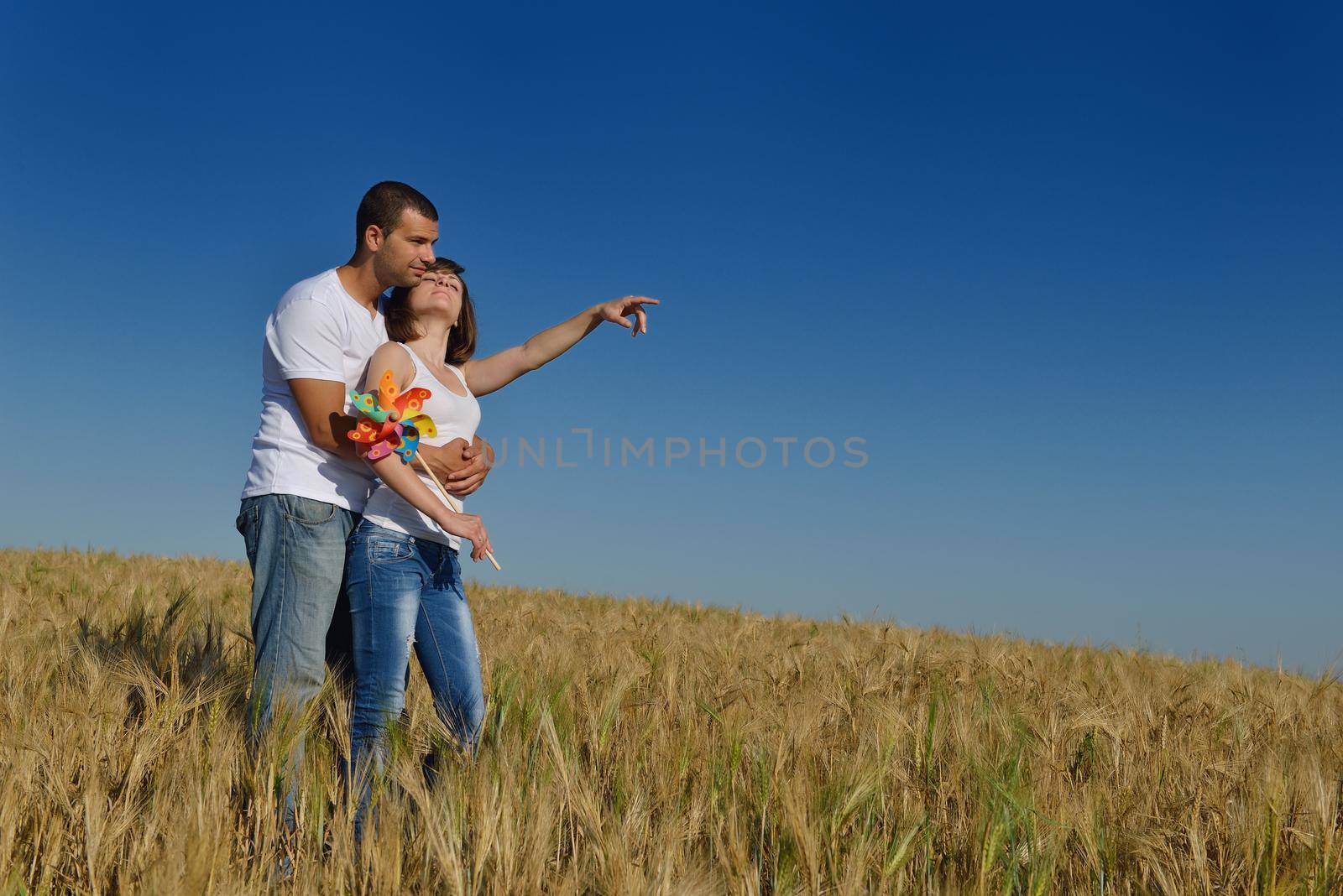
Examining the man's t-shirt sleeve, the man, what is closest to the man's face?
the man

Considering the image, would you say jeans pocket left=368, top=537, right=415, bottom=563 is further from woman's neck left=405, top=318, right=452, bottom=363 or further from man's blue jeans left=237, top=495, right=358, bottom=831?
woman's neck left=405, top=318, right=452, bottom=363

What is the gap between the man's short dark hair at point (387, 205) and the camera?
2.82 m

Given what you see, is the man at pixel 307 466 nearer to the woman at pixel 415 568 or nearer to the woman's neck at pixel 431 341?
the woman at pixel 415 568

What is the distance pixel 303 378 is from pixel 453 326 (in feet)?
2.88

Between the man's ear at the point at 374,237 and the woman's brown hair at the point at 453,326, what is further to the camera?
the woman's brown hair at the point at 453,326

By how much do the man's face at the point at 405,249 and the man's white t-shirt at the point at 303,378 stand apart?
148 millimetres

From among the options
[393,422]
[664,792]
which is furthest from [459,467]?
[664,792]

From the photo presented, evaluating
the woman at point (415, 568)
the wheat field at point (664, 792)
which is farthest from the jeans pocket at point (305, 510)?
the wheat field at point (664, 792)

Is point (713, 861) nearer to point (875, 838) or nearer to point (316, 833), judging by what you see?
point (875, 838)

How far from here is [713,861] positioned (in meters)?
2.19

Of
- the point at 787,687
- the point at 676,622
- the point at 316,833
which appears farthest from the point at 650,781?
the point at 676,622

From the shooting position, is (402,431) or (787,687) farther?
(787,687)

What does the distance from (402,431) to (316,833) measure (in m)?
1.12

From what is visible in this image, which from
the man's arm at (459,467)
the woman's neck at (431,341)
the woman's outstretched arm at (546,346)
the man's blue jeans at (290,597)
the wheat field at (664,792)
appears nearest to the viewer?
the wheat field at (664,792)
